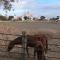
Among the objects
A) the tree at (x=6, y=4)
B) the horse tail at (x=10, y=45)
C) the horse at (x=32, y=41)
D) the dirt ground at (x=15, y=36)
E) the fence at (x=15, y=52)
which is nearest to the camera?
the horse at (x=32, y=41)

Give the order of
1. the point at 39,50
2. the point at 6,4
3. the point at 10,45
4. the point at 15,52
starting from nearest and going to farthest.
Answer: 1. the point at 39,50
2. the point at 15,52
3. the point at 10,45
4. the point at 6,4

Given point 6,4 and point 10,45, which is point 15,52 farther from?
point 6,4

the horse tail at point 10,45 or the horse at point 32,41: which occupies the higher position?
the horse at point 32,41

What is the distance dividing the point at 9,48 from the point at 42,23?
3668 millimetres

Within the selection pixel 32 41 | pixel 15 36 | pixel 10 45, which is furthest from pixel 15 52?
pixel 32 41

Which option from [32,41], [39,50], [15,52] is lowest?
[15,52]

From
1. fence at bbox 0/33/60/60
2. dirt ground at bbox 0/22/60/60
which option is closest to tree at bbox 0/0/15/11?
dirt ground at bbox 0/22/60/60

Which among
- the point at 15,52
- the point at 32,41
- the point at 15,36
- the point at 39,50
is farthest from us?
the point at 15,36

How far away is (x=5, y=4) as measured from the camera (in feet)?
55.4

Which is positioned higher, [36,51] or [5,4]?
[5,4]

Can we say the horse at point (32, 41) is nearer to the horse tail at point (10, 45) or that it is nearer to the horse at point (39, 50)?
the horse tail at point (10, 45)

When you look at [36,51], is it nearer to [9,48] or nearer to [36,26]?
[9,48]

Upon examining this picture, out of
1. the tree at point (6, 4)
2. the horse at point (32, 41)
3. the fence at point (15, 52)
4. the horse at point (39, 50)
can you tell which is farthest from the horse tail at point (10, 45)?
the tree at point (6, 4)

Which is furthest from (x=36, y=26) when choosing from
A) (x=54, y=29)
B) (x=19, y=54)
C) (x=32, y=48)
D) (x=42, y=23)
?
(x=19, y=54)
